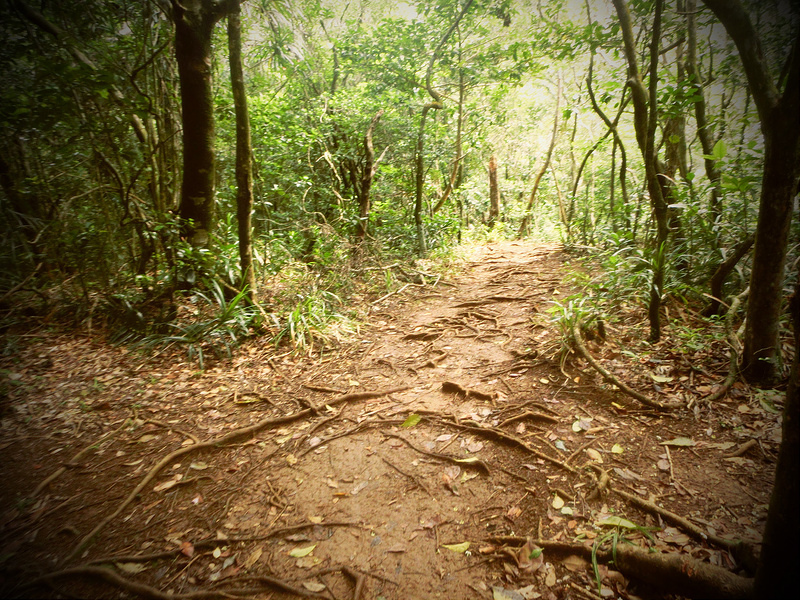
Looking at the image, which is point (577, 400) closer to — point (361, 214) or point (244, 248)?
point (244, 248)

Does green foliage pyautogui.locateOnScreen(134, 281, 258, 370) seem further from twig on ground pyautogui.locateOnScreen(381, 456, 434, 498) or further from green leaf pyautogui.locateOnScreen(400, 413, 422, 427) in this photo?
twig on ground pyautogui.locateOnScreen(381, 456, 434, 498)

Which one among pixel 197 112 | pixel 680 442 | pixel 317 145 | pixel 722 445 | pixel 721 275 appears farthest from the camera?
pixel 317 145

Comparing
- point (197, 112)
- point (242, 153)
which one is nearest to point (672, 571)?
point (242, 153)

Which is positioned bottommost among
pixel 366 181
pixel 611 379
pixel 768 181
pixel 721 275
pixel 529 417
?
pixel 529 417

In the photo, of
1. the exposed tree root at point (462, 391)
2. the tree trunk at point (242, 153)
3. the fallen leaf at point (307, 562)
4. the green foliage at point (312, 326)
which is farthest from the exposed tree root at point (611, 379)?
the tree trunk at point (242, 153)

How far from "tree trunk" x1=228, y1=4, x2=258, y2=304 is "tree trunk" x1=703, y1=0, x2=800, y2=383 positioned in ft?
16.5

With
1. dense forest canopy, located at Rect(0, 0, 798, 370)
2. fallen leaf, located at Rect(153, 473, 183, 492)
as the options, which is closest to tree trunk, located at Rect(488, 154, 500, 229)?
dense forest canopy, located at Rect(0, 0, 798, 370)

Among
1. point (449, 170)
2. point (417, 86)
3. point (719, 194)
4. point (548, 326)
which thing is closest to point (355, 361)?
point (548, 326)

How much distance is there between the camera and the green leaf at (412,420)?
10.9ft

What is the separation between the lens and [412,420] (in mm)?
3357

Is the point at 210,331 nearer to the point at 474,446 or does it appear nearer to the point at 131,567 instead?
the point at 131,567

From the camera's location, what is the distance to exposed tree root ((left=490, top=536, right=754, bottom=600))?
1.49 m

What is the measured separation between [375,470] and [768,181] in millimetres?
3719

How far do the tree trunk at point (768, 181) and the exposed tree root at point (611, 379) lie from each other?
0.81m
